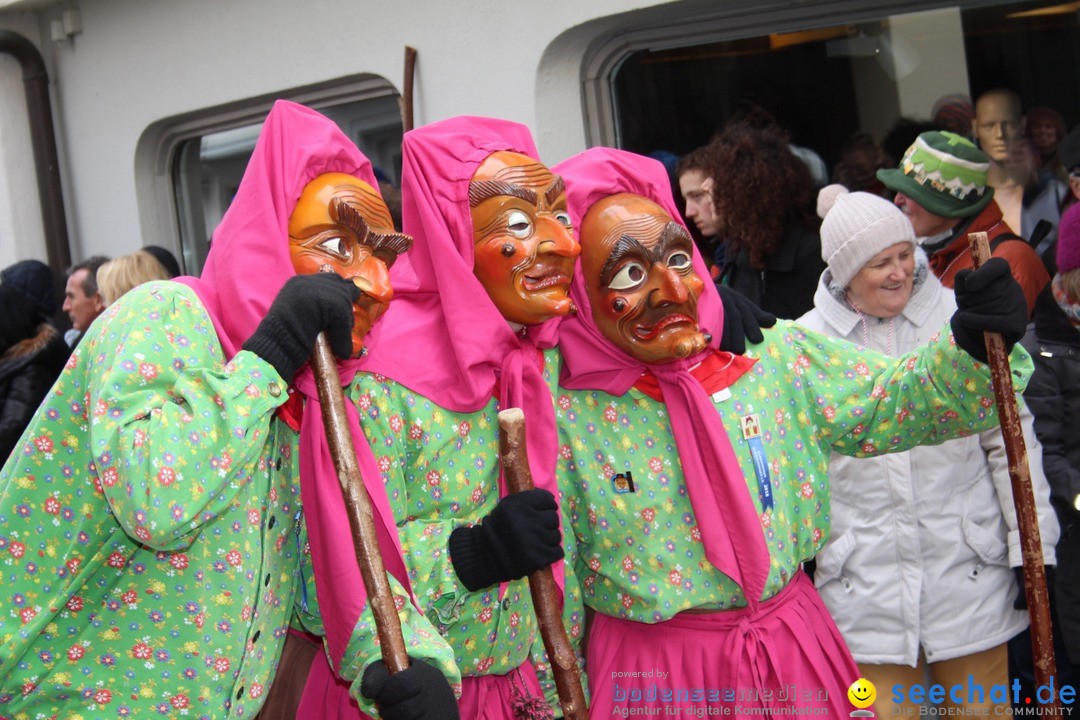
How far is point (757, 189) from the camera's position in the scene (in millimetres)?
4543

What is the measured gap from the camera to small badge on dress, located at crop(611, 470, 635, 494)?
2906 mm

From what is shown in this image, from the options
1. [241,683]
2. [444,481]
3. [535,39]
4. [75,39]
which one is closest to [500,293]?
[444,481]

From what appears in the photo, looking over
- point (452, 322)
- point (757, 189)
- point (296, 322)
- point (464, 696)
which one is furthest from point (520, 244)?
point (757, 189)

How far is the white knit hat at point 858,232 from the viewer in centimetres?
365

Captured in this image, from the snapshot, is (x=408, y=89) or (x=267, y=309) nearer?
(x=267, y=309)

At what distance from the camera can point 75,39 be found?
22.6ft

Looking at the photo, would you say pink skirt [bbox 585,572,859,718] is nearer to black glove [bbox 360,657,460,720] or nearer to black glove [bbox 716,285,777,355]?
black glove [bbox 716,285,777,355]

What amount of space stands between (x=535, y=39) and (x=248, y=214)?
2.99m

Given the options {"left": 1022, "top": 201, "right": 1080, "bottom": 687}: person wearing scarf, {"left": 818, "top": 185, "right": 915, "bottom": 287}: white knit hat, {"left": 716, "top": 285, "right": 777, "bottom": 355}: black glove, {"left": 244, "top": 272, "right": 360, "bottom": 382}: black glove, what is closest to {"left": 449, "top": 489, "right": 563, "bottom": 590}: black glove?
{"left": 244, "top": 272, "right": 360, "bottom": 382}: black glove

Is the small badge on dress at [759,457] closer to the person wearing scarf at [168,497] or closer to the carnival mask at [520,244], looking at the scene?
the carnival mask at [520,244]

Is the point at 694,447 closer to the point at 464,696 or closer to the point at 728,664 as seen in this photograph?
the point at 728,664

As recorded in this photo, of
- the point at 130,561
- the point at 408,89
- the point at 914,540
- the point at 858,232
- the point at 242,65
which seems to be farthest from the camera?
the point at 242,65

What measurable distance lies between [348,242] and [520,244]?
0.43m

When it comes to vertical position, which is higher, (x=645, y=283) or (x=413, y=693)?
(x=645, y=283)
